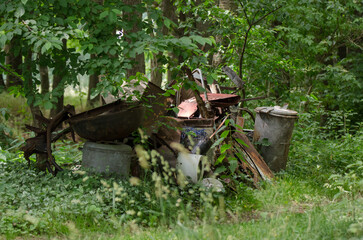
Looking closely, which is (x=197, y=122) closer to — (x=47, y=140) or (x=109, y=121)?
(x=109, y=121)

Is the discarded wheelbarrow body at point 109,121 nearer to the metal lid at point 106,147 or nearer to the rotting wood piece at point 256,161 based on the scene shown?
the metal lid at point 106,147

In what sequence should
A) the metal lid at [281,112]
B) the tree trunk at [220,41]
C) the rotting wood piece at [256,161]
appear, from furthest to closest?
the tree trunk at [220,41], the metal lid at [281,112], the rotting wood piece at [256,161]

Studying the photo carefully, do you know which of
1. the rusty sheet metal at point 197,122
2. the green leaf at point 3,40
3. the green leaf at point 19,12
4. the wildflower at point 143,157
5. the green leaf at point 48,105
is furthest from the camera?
the rusty sheet metal at point 197,122

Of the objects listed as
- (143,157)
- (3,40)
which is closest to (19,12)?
(3,40)

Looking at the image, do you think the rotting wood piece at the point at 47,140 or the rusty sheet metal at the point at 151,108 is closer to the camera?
the rotting wood piece at the point at 47,140

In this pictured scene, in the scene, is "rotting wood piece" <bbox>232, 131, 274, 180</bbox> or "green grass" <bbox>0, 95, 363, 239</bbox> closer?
"green grass" <bbox>0, 95, 363, 239</bbox>

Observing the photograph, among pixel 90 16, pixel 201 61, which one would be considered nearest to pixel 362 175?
pixel 201 61

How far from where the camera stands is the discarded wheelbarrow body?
5.53 m

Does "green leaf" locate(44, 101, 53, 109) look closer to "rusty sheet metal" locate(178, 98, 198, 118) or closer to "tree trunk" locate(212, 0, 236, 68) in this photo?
"rusty sheet metal" locate(178, 98, 198, 118)

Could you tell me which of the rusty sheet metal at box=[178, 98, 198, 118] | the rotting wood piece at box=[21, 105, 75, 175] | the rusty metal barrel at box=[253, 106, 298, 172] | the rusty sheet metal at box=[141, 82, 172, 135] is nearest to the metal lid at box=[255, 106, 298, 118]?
the rusty metal barrel at box=[253, 106, 298, 172]

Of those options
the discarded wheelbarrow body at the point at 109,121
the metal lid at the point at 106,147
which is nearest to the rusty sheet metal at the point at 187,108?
the discarded wheelbarrow body at the point at 109,121

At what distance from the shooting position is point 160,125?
20.4 ft

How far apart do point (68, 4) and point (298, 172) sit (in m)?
4.68

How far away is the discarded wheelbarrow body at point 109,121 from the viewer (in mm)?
5527
